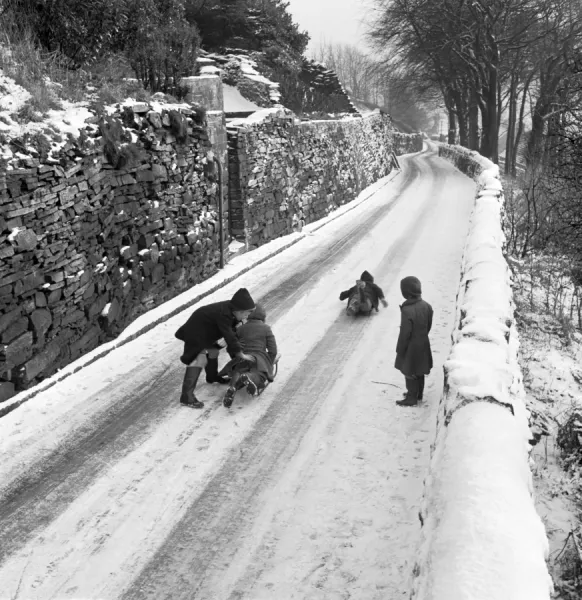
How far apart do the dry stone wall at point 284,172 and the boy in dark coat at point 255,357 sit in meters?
7.54

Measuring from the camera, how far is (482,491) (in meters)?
3.56

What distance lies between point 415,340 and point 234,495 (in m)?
2.80

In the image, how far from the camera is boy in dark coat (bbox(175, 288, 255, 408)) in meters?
6.99

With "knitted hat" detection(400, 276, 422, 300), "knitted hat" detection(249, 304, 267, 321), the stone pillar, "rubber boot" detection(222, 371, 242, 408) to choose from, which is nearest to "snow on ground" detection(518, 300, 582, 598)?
"knitted hat" detection(400, 276, 422, 300)

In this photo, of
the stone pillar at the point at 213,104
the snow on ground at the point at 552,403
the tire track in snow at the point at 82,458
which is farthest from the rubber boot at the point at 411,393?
the stone pillar at the point at 213,104

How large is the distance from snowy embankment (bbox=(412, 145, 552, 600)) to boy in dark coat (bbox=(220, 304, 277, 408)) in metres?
2.44

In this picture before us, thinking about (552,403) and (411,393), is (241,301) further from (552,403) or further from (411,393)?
(552,403)

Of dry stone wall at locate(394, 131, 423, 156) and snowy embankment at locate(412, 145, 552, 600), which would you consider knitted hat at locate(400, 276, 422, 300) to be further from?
dry stone wall at locate(394, 131, 423, 156)

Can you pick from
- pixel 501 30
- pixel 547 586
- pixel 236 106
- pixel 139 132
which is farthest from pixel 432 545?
pixel 501 30

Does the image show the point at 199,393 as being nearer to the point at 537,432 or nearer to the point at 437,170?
the point at 537,432

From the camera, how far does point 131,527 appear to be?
198 inches

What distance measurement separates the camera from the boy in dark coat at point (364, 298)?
10297 millimetres

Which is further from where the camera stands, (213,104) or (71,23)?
(213,104)

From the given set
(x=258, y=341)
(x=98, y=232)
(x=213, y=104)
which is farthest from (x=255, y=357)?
(x=213, y=104)
